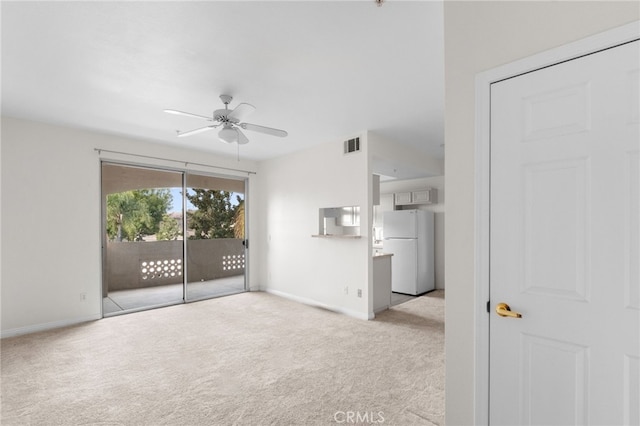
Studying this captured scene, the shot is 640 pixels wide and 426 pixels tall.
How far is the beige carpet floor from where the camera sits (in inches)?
88.4

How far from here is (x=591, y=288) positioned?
48.9 inches

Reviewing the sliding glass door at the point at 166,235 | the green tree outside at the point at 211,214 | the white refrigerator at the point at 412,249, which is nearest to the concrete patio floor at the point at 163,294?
the sliding glass door at the point at 166,235

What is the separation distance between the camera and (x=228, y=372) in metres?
2.86

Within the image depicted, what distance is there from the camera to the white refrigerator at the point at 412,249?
19.8ft

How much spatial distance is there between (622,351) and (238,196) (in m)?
6.02

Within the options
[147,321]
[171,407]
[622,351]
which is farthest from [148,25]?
[147,321]

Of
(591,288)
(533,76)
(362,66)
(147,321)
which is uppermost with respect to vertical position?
(362,66)

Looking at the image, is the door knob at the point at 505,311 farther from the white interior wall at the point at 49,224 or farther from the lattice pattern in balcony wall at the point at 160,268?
the lattice pattern in balcony wall at the point at 160,268

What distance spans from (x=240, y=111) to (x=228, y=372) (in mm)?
2408

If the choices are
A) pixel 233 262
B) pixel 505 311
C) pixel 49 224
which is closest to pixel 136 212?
pixel 49 224

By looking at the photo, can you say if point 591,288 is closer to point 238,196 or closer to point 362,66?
point 362,66

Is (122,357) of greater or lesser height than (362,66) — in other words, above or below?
below

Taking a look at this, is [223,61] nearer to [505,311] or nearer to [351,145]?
[351,145]

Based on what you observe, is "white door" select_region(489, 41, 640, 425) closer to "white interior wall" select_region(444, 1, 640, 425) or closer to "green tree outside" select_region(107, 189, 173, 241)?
"white interior wall" select_region(444, 1, 640, 425)
